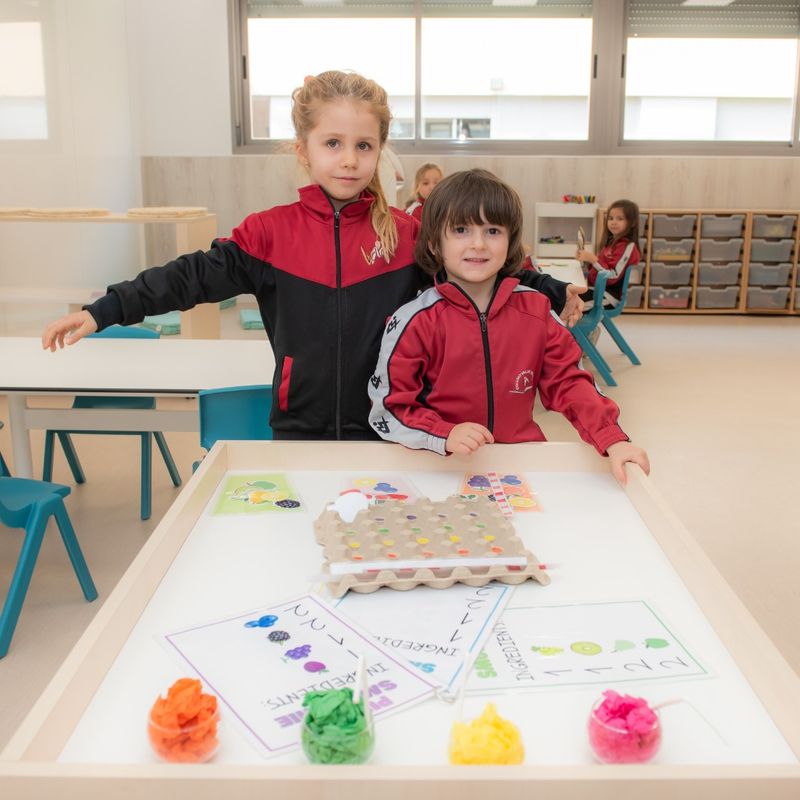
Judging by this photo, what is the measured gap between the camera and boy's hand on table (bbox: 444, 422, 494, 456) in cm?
131

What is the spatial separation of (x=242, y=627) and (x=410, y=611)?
0.17 meters

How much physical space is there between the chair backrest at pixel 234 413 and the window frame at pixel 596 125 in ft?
19.0

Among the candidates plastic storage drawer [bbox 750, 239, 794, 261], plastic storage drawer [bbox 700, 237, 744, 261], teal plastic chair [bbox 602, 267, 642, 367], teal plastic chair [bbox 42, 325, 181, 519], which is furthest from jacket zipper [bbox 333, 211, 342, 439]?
plastic storage drawer [bbox 750, 239, 794, 261]

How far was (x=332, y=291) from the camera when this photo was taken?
5.47ft

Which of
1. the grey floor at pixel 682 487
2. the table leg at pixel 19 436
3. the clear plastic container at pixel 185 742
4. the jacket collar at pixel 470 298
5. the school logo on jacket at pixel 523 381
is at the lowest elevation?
the grey floor at pixel 682 487

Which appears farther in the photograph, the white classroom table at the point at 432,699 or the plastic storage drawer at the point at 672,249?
the plastic storage drawer at the point at 672,249

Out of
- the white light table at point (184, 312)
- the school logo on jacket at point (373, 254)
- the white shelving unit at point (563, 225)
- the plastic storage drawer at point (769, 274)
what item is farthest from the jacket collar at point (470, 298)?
the plastic storage drawer at point (769, 274)

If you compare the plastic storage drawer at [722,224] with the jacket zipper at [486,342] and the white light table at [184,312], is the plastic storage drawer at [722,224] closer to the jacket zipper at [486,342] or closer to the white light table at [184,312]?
the white light table at [184,312]

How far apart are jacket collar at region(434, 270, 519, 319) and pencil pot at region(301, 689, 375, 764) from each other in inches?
35.8

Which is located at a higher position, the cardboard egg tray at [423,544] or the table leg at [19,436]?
the cardboard egg tray at [423,544]

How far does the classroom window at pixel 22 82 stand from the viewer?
4.43 metres

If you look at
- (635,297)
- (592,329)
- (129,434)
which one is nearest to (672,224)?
(635,297)

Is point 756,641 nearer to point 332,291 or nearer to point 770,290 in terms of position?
point 332,291

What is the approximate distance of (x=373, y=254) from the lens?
1680 millimetres
